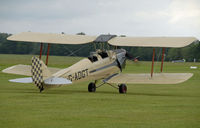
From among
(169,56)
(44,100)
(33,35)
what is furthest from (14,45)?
(44,100)

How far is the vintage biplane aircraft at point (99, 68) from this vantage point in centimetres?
1883

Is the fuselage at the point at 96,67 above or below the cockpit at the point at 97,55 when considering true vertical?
below

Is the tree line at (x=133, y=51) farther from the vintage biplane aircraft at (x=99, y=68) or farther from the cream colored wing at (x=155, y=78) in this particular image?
the cream colored wing at (x=155, y=78)

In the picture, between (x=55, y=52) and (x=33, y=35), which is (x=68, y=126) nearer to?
(x=33, y=35)

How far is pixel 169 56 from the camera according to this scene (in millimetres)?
97625

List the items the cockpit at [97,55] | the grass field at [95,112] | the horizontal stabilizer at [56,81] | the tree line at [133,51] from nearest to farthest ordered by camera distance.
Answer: the grass field at [95,112] < the horizontal stabilizer at [56,81] < the cockpit at [97,55] < the tree line at [133,51]

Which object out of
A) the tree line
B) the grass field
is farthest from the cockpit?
the tree line

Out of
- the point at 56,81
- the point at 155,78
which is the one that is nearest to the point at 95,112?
the point at 56,81

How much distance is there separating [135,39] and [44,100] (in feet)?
21.3

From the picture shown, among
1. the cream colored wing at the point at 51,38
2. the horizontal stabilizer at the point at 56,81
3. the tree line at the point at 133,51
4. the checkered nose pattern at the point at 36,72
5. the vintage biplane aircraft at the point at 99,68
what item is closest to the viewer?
the horizontal stabilizer at the point at 56,81

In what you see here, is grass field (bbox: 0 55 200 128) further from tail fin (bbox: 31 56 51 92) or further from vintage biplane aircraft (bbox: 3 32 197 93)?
vintage biplane aircraft (bbox: 3 32 197 93)

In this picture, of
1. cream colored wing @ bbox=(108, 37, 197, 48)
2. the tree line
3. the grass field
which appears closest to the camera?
the grass field

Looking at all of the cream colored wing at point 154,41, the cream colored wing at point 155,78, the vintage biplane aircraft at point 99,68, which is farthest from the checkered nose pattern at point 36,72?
the cream colored wing at point 154,41

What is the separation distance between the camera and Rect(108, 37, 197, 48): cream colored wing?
19.7m
